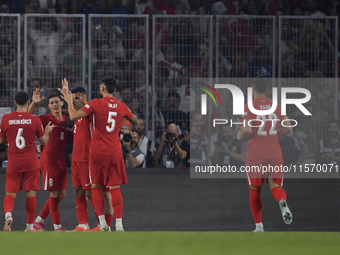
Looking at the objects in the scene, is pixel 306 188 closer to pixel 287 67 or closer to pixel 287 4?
pixel 287 67

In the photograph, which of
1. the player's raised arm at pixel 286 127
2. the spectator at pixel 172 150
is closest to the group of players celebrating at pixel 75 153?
the player's raised arm at pixel 286 127

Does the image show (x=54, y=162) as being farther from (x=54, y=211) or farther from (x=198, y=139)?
(x=198, y=139)

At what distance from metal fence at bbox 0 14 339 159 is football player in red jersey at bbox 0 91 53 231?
4.23m

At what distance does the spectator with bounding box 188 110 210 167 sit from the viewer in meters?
10.1

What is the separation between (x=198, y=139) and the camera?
33.3 ft

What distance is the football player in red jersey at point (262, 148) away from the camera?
5.61 m

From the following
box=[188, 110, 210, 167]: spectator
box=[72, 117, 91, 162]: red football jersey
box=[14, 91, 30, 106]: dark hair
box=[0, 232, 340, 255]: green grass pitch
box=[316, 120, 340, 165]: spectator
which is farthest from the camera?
box=[316, 120, 340, 165]: spectator

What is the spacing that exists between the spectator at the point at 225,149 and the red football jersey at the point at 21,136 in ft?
16.3

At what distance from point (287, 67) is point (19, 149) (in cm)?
598

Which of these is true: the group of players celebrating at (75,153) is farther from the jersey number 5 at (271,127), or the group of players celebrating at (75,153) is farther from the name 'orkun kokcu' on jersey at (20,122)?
the jersey number 5 at (271,127)

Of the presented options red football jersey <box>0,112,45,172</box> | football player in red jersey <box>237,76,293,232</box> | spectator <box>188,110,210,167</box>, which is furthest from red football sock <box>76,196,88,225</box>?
spectator <box>188,110,210,167</box>

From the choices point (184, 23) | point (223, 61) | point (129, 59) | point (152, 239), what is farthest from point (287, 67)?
point (152, 239)

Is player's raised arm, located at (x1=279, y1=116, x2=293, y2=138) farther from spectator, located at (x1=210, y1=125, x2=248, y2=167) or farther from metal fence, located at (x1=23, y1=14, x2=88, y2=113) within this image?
metal fence, located at (x1=23, y1=14, x2=88, y2=113)

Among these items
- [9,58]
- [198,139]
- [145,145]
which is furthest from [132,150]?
[9,58]
